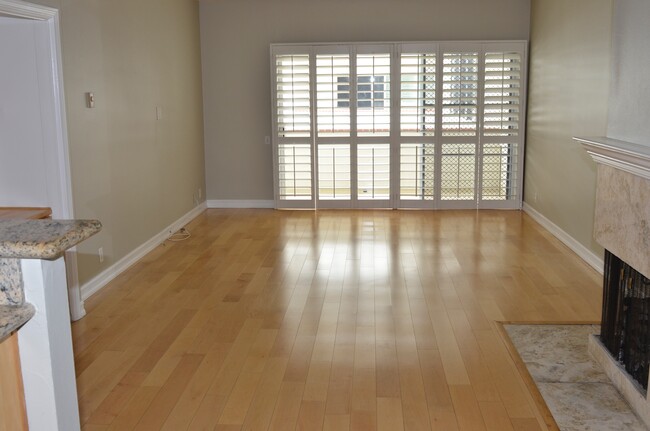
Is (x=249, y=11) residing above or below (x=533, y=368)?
above

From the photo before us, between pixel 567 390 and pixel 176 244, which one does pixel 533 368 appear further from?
pixel 176 244

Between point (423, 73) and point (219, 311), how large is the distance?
448 cm

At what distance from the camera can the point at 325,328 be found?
4195 mm

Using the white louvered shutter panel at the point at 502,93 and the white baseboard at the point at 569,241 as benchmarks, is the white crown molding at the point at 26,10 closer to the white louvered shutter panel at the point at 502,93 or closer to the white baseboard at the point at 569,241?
the white baseboard at the point at 569,241

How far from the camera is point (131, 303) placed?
4.72 m

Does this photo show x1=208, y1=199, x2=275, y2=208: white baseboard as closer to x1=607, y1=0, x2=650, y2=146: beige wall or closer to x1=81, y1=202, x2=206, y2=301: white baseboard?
x1=81, y1=202, x2=206, y2=301: white baseboard

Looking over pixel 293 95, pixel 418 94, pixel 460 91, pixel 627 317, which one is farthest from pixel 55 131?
pixel 460 91

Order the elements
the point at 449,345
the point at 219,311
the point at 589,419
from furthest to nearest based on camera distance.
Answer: the point at 219,311, the point at 449,345, the point at 589,419

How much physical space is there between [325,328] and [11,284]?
2.71m

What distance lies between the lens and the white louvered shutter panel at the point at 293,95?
25.8ft

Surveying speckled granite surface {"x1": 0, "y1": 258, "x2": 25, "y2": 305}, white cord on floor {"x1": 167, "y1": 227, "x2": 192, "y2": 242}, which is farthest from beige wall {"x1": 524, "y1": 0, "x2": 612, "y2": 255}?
speckled granite surface {"x1": 0, "y1": 258, "x2": 25, "y2": 305}

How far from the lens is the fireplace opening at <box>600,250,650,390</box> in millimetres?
3117

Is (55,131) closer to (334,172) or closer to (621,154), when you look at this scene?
(621,154)

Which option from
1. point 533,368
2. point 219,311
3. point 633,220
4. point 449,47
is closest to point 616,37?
point 633,220
